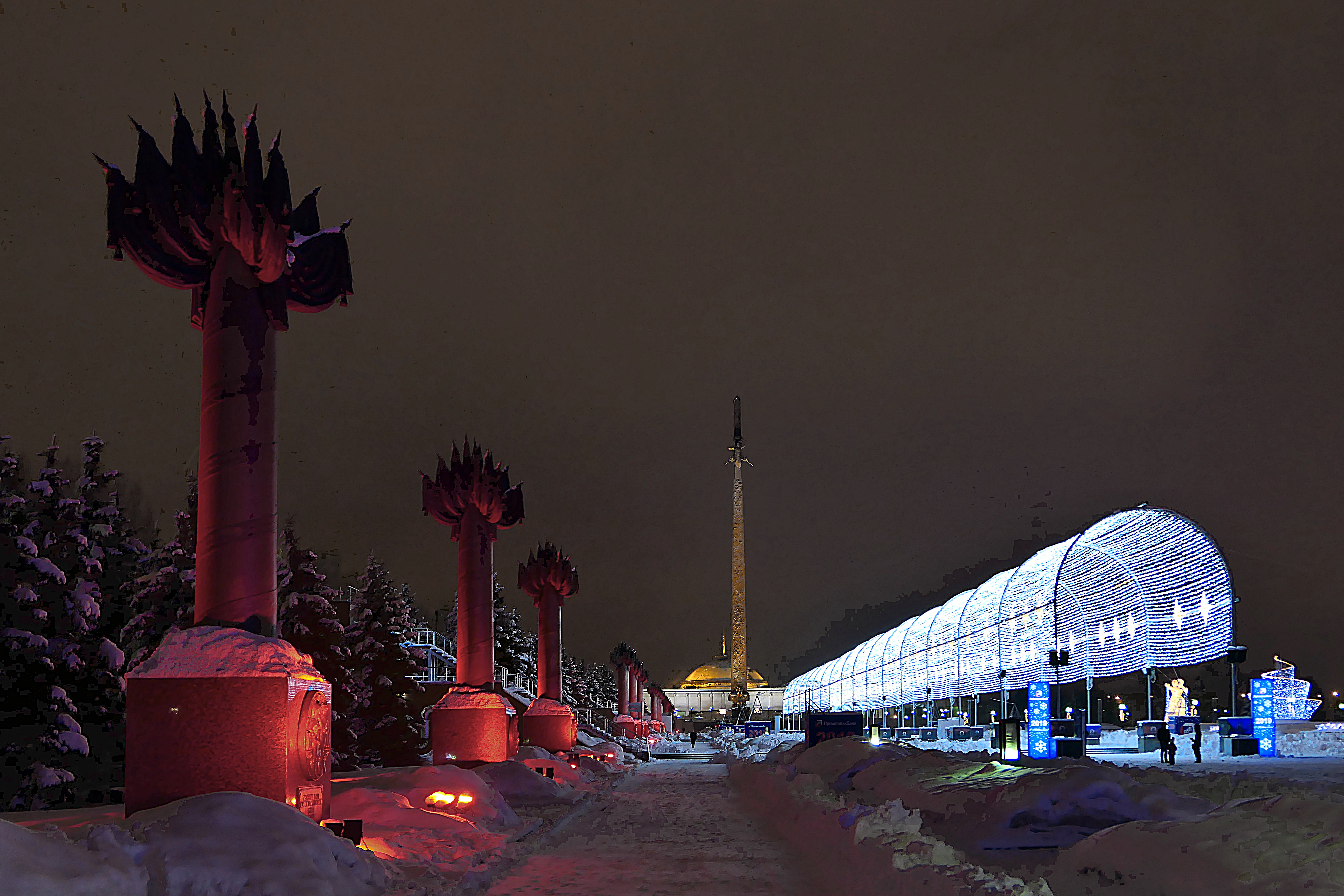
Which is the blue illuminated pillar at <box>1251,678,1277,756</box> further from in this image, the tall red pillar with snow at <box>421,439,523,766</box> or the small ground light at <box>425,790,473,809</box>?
the small ground light at <box>425,790,473,809</box>

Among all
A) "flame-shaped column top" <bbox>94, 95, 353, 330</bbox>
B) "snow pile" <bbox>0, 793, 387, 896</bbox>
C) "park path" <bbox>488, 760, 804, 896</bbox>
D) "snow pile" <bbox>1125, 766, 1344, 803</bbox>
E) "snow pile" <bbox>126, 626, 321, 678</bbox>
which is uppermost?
"flame-shaped column top" <bbox>94, 95, 353, 330</bbox>

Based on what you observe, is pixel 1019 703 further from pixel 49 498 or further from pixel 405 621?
pixel 49 498

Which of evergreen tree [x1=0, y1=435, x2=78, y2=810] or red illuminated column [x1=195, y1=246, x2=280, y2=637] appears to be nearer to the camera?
red illuminated column [x1=195, y1=246, x2=280, y2=637]

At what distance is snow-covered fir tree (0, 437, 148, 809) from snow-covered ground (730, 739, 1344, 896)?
1742 centimetres

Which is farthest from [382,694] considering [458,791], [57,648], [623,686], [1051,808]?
[623,686]

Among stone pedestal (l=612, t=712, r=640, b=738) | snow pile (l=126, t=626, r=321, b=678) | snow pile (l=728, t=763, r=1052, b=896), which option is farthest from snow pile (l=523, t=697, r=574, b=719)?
stone pedestal (l=612, t=712, r=640, b=738)

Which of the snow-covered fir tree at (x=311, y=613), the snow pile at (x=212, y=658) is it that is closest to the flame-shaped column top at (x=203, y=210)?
the snow pile at (x=212, y=658)

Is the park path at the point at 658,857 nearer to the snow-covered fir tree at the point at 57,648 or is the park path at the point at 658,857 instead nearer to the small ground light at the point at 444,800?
the small ground light at the point at 444,800

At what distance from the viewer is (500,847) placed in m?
15.8

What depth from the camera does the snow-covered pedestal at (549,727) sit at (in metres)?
44.3

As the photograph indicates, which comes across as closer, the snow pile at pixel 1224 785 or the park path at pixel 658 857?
the park path at pixel 658 857

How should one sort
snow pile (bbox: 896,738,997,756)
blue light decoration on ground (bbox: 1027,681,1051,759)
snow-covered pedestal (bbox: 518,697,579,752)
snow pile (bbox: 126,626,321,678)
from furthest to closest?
1. snow-covered pedestal (bbox: 518,697,579,752)
2. snow pile (bbox: 896,738,997,756)
3. blue light decoration on ground (bbox: 1027,681,1051,759)
4. snow pile (bbox: 126,626,321,678)

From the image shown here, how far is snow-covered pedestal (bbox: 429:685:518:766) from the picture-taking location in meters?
32.2

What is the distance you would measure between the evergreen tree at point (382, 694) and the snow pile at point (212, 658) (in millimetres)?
32992
